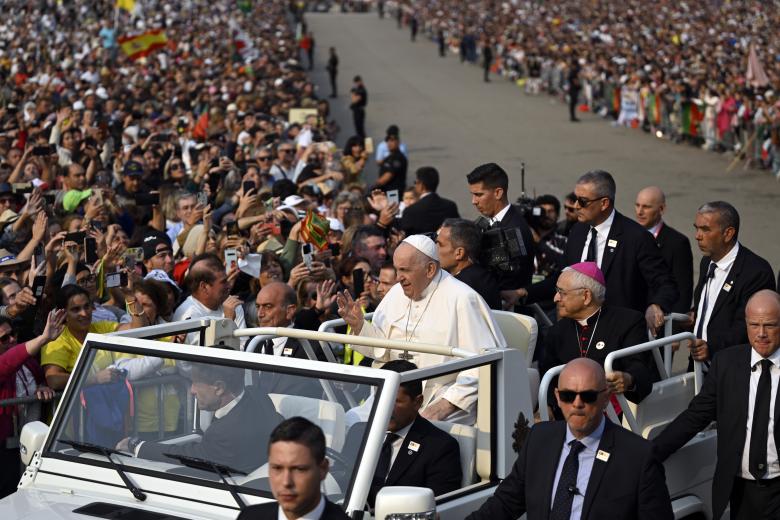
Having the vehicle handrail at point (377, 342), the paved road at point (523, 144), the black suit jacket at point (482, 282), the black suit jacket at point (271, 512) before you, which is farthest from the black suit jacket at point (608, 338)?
the paved road at point (523, 144)

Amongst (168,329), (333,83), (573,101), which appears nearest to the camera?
(168,329)

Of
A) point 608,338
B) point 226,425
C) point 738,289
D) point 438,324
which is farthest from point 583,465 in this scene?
point 738,289

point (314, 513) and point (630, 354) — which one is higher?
point (314, 513)

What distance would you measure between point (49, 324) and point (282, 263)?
12.1 ft

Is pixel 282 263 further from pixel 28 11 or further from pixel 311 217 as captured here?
pixel 28 11

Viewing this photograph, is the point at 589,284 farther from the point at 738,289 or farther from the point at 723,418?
the point at 738,289

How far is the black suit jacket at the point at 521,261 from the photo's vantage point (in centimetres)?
920

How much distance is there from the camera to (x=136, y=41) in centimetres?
3209

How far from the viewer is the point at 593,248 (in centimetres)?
902

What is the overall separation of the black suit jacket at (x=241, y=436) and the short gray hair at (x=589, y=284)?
232 cm

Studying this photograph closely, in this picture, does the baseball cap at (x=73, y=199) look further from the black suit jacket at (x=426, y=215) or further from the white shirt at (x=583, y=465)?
the white shirt at (x=583, y=465)

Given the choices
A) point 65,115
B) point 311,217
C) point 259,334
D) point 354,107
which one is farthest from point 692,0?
point 259,334

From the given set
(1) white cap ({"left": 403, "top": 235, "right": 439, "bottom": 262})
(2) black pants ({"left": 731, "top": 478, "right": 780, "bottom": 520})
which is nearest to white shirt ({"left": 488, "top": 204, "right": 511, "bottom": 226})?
(1) white cap ({"left": 403, "top": 235, "right": 439, "bottom": 262})

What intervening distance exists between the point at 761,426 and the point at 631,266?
7.56 feet
